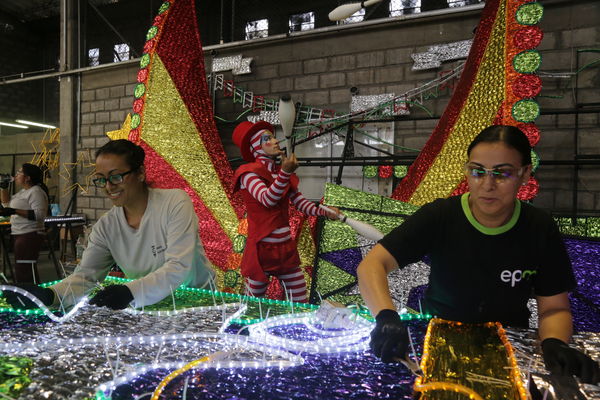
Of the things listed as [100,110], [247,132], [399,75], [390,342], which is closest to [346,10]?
[247,132]

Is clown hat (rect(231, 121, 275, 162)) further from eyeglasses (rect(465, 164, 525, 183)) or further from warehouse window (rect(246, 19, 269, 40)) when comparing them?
warehouse window (rect(246, 19, 269, 40))

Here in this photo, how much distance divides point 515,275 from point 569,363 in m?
0.30

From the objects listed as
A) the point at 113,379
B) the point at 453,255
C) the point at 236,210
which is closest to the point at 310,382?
the point at 113,379

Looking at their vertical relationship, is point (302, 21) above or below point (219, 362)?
above

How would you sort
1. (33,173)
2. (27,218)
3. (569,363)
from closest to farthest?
(569,363) < (27,218) < (33,173)

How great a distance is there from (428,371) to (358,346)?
18 cm

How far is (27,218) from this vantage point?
133 inches

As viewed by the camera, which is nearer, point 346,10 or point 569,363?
point 569,363

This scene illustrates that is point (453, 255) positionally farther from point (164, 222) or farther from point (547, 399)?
point (164, 222)

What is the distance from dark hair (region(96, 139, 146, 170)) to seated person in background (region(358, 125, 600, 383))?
2.90 ft

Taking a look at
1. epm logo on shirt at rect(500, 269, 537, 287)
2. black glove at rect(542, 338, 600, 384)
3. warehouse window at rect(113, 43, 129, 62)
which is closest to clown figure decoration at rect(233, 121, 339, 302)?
epm logo on shirt at rect(500, 269, 537, 287)

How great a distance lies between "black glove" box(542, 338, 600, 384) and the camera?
0.64m

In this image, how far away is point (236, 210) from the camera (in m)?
2.63

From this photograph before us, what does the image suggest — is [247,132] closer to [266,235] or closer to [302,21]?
[266,235]
